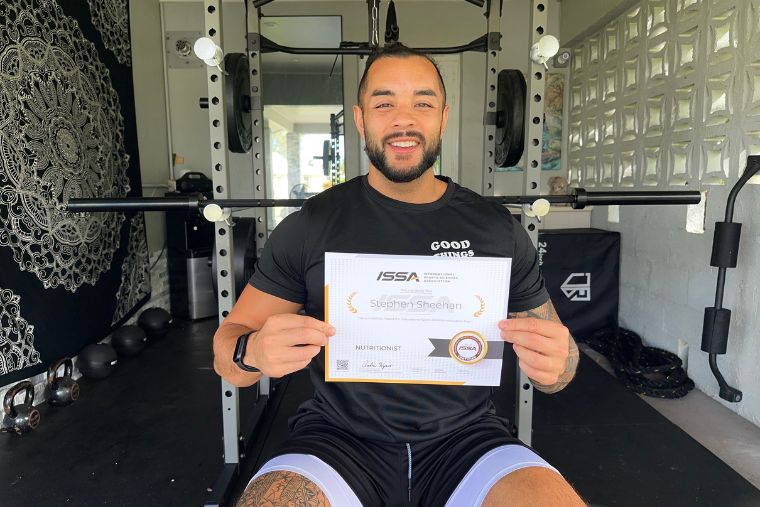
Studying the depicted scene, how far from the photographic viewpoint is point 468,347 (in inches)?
42.9

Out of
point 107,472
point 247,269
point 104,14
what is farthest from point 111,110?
point 107,472

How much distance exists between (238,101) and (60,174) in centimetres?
139

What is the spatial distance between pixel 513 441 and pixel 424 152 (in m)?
0.77

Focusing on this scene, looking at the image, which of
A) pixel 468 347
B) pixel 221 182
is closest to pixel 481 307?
pixel 468 347

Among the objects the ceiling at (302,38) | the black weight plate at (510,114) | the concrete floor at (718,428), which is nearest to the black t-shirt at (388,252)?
the black weight plate at (510,114)

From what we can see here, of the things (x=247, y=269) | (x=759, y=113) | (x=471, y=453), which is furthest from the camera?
(x=247, y=269)

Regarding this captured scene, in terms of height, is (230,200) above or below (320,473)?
above

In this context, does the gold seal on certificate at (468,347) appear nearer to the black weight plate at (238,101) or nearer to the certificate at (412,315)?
the certificate at (412,315)

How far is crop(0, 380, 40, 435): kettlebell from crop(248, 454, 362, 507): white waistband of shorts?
6.33ft

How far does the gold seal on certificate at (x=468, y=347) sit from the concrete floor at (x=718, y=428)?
169 cm

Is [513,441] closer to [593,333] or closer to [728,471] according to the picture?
[728,471]

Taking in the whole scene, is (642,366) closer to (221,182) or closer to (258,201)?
(258,201)

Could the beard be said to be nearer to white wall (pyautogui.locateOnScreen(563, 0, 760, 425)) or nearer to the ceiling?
white wall (pyautogui.locateOnScreen(563, 0, 760, 425))

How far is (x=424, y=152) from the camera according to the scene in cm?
135
